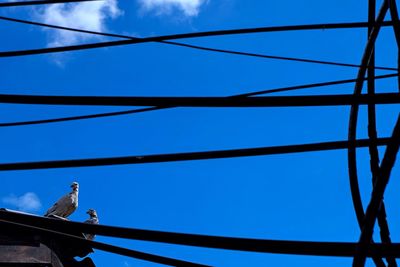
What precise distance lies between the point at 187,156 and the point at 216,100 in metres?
0.31

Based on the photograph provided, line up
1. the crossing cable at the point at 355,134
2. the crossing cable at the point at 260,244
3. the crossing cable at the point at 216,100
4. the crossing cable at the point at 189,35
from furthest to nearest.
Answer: the crossing cable at the point at 189,35
the crossing cable at the point at 355,134
the crossing cable at the point at 216,100
the crossing cable at the point at 260,244

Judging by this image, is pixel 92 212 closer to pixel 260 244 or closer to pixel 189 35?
pixel 189 35

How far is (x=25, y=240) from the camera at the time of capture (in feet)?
27.4

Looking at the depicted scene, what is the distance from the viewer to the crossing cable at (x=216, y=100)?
3.79 m

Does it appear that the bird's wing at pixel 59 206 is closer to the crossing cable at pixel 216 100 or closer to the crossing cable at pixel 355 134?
the crossing cable at pixel 355 134

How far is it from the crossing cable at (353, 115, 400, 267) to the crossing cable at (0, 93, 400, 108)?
0.48 meters

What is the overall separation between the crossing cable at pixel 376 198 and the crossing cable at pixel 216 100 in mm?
481

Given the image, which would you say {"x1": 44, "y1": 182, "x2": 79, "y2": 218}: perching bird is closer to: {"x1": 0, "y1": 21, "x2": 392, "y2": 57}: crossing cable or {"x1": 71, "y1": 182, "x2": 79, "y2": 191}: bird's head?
{"x1": 71, "y1": 182, "x2": 79, "y2": 191}: bird's head

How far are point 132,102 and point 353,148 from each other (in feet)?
4.06

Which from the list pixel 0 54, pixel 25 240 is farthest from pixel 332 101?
pixel 25 240

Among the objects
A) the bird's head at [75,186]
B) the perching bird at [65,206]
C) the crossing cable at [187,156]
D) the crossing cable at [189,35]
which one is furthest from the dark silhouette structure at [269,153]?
the bird's head at [75,186]

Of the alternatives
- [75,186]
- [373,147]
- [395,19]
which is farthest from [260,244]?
[75,186]

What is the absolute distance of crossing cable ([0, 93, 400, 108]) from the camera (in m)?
3.79

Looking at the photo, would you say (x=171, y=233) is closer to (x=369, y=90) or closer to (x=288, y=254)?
(x=288, y=254)
